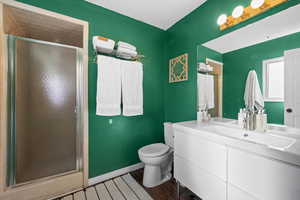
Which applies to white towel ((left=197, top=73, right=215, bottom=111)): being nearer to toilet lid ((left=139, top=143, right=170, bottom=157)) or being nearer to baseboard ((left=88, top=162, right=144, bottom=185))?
toilet lid ((left=139, top=143, right=170, bottom=157))

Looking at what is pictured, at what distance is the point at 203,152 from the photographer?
1.11 meters

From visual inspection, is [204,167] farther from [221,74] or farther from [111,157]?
[111,157]

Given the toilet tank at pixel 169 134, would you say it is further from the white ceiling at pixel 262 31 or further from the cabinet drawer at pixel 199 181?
the white ceiling at pixel 262 31

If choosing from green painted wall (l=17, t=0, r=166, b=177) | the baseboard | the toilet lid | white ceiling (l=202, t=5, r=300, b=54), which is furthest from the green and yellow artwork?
the baseboard

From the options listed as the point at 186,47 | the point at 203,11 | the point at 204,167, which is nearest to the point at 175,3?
the point at 203,11

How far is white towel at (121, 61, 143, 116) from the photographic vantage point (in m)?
1.72

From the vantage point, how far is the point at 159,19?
6.26ft

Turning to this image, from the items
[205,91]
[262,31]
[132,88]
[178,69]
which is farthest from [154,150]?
[262,31]

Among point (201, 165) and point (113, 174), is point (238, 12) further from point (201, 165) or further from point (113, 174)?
point (113, 174)

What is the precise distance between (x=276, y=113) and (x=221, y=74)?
0.62m

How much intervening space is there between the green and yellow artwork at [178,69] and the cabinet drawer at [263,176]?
124 cm

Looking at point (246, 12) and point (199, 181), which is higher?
point (246, 12)

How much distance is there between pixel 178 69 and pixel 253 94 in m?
1.05

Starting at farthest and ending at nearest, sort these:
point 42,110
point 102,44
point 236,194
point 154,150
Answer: point 154,150, point 42,110, point 102,44, point 236,194
